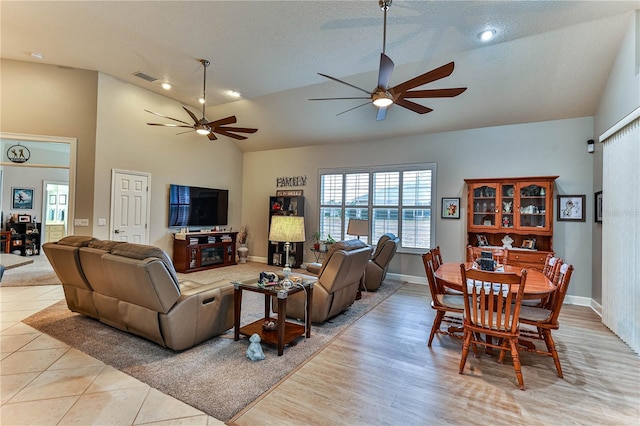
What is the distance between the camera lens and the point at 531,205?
4.90 m

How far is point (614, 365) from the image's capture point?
9.09ft

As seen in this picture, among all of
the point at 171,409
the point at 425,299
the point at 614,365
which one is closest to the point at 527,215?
the point at 425,299

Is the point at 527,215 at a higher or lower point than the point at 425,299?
higher

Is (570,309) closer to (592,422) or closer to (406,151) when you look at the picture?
(592,422)

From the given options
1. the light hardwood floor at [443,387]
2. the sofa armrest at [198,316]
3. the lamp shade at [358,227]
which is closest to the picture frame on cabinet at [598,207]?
the light hardwood floor at [443,387]

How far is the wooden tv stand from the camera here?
6.50m

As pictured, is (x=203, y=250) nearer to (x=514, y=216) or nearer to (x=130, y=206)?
(x=130, y=206)

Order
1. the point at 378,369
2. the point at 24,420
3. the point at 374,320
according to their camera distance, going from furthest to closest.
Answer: the point at 374,320, the point at 378,369, the point at 24,420

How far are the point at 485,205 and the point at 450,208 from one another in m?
0.65

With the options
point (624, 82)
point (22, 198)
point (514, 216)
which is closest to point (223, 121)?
point (514, 216)

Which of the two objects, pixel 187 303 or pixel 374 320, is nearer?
pixel 187 303

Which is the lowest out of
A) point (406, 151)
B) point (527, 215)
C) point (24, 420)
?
point (24, 420)

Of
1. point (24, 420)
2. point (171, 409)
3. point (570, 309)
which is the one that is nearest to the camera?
point (24, 420)

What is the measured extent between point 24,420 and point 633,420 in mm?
4032
